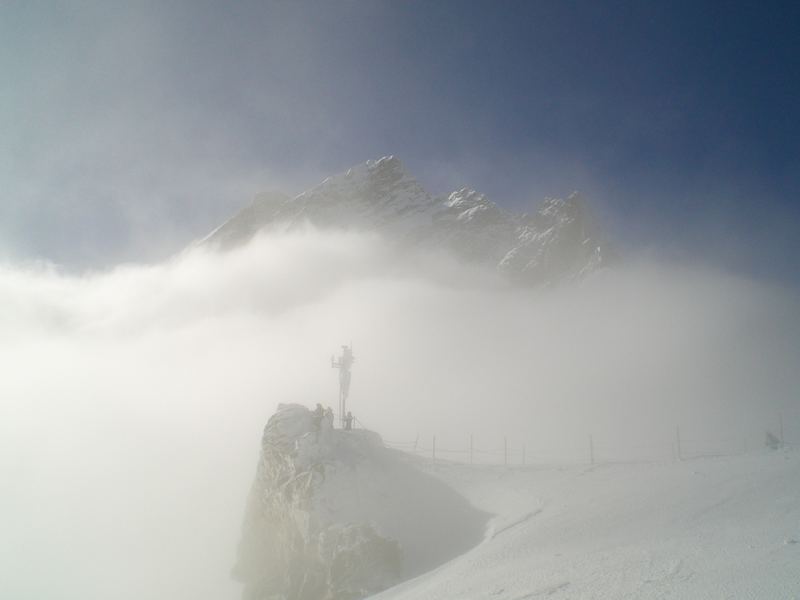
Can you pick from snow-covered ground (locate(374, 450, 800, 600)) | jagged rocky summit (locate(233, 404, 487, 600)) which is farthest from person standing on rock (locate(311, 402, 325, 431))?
snow-covered ground (locate(374, 450, 800, 600))

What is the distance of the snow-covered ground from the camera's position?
1233 centimetres

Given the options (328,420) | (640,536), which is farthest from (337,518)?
(640,536)

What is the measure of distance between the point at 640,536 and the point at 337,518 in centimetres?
1430

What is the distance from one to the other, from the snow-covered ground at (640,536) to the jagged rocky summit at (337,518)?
233 centimetres

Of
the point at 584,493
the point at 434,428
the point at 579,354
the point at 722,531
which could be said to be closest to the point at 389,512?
the point at 584,493

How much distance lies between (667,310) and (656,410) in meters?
69.6

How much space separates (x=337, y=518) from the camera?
25922 millimetres

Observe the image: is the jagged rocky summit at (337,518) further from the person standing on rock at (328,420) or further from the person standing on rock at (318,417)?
the person standing on rock at (328,420)

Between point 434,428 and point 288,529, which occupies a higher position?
point 434,428

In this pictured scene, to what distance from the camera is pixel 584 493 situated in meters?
24.3

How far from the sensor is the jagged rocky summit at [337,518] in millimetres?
23078

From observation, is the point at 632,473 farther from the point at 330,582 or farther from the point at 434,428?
the point at 434,428

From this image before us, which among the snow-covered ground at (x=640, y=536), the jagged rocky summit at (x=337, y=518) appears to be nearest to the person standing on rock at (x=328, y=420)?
the jagged rocky summit at (x=337, y=518)

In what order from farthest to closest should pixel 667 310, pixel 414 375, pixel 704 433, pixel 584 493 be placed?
pixel 667 310 < pixel 414 375 < pixel 704 433 < pixel 584 493
